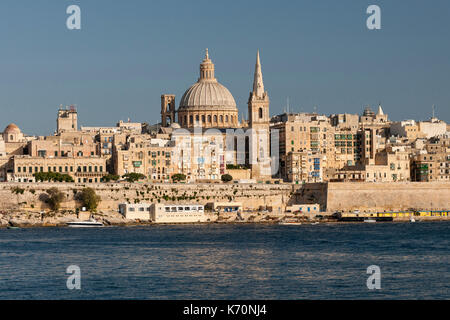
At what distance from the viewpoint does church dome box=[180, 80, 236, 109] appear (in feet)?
282

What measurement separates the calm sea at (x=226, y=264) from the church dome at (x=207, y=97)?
1496 inches

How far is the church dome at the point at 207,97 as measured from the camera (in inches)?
3381

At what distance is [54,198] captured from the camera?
6097 centimetres

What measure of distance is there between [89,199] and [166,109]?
29813 millimetres

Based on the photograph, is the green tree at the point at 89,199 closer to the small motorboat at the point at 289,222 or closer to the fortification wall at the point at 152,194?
the fortification wall at the point at 152,194

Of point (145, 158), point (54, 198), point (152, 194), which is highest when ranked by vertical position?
point (145, 158)

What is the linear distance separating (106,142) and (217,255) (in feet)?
146

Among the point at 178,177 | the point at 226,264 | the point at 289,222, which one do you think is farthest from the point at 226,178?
the point at 226,264

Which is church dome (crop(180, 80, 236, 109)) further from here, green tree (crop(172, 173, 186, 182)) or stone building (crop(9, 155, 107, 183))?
stone building (crop(9, 155, 107, 183))

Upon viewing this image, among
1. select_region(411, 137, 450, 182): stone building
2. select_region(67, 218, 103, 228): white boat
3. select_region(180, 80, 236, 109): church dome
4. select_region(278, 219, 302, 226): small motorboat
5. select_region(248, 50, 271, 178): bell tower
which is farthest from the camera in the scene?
select_region(180, 80, 236, 109): church dome

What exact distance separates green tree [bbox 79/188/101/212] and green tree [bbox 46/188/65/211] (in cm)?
153

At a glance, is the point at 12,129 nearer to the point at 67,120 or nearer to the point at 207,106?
the point at 67,120

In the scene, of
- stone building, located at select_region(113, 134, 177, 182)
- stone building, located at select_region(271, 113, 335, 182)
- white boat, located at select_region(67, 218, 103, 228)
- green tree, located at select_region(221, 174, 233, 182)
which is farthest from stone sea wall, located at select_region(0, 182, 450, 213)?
stone building, located at select_region(271, 113, 335, 182)
